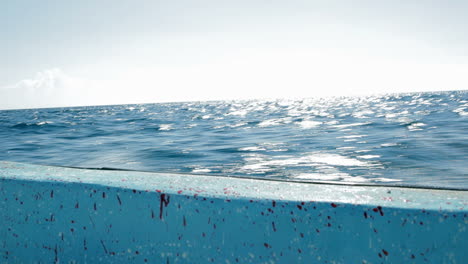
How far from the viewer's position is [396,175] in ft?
9.95

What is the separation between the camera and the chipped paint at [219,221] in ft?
2.55

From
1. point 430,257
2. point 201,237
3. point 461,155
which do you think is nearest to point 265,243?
point 201,237

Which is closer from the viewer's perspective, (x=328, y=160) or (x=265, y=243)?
(x=265, y=243)

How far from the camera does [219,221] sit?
89cm

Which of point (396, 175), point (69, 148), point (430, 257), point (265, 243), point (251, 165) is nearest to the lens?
point (430, 257)

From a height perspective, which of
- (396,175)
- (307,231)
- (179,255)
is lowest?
(396,175)

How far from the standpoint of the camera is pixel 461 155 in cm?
375

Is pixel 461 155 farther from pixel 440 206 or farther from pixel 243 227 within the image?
→ pixel 243 227

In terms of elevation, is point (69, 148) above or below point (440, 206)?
below

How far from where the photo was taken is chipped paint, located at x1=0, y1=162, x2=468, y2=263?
2.55 feet

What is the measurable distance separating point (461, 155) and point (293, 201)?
418 centimetres

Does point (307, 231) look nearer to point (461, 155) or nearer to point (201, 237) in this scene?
point (201, 237)

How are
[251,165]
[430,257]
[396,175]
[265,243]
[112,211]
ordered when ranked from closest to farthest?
[430,257], [265,243], [112,211], [396,175], [251,165]

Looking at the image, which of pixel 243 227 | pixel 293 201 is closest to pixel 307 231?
pixel 293 201
